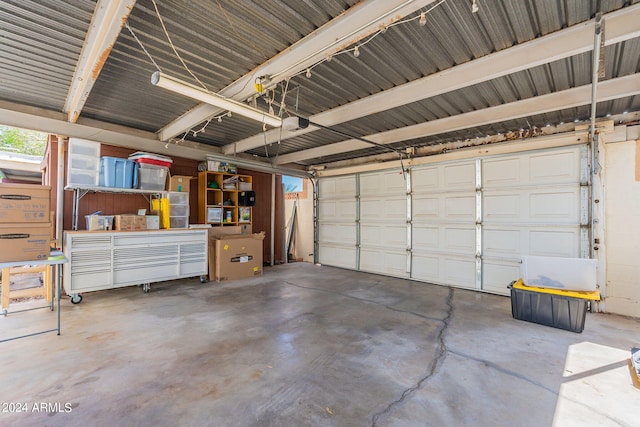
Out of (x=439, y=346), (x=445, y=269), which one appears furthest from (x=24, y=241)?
(x=445, y=269)

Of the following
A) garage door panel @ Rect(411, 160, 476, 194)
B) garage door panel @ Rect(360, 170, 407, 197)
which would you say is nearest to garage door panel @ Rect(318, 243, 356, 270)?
garage door panel @ Rect(360, 170, 407, 197)

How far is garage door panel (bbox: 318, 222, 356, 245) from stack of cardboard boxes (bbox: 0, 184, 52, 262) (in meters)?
5.48

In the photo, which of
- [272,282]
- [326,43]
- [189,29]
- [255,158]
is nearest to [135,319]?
[272,282]

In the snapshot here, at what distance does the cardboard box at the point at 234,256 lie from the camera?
18.2 feet

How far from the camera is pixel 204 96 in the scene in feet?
8.88

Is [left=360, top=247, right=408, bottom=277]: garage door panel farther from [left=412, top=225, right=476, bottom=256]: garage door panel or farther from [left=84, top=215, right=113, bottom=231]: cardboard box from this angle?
[left=84, top=215, right=113, bottom=231]: cardboard box

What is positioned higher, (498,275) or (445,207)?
(445,207)

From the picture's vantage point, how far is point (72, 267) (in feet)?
13.2

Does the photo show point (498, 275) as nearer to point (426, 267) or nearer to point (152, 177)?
point (426, 267)

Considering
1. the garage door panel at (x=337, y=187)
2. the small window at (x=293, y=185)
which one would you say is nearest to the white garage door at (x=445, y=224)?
the garage door panel at (x=337, y=187)

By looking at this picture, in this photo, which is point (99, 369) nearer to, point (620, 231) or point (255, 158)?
point (255, 158)

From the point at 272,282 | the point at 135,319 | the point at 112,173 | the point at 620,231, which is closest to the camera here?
the point at 135,319

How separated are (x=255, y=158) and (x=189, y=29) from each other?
15.5 feet

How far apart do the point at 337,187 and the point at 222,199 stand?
287cm
